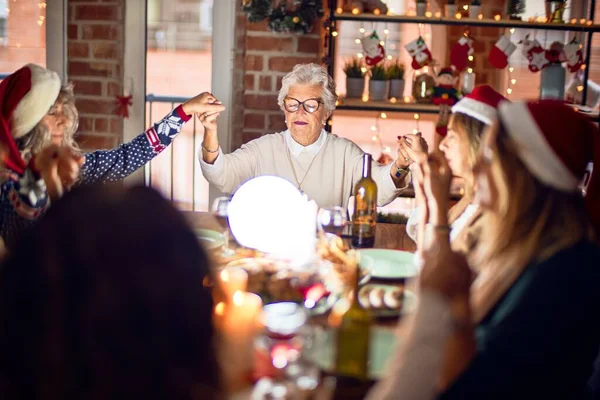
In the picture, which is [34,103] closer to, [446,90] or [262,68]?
[262,68]

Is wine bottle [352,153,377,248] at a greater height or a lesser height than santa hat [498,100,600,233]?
lesser

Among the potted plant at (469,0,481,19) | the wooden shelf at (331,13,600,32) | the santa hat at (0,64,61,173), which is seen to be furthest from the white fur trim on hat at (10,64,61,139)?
the potted plant at (469,0,481,19)

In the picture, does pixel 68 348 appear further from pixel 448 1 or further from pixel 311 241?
pixel 448 1

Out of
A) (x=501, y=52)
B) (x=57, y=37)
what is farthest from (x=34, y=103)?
(x=501, y=52)

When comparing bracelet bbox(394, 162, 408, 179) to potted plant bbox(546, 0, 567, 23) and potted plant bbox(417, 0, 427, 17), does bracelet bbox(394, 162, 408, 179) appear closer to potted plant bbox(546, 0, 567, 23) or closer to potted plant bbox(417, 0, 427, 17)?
potted plant bbox(417, 0, 427, 17)

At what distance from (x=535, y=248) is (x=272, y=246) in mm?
894

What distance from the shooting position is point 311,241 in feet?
7.13

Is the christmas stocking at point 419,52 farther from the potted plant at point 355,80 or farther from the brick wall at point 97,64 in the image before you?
the brick wall at point 97,64

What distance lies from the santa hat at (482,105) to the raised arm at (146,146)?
945 millimetres

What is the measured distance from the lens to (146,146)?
272cm

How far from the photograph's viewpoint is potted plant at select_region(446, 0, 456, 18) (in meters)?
3.85

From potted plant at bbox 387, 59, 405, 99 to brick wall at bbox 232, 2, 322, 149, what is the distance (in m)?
0.42

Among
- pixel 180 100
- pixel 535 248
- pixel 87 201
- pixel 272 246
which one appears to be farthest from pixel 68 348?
pixel 180 100

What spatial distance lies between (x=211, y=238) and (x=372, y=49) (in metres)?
1.99
